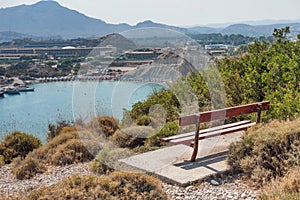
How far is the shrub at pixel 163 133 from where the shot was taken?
6.00m

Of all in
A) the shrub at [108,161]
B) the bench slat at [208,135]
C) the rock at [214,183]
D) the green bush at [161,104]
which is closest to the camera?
the rock at [214,183]

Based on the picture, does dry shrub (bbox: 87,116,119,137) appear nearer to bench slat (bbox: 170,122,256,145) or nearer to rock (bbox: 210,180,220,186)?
bench slat (bbox: 170,122,256,145)

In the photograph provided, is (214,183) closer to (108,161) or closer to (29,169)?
(108,161)

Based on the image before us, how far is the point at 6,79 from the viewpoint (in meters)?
43.1

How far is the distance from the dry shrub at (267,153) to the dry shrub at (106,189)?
4.14 feet

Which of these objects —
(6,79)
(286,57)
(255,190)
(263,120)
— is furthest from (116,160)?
(6,79)

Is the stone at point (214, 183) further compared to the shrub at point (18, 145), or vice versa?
the shrub at point (18, 145)

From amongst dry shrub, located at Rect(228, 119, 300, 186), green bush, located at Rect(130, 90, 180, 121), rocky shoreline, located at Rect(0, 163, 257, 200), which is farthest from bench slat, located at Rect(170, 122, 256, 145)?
green bush, located at Rect(130, 90, 180, 121)

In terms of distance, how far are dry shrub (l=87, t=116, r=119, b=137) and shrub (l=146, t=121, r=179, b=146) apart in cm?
117

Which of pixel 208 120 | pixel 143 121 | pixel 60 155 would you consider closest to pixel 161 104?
pixel 143 121

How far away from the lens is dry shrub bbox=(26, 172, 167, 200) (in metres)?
3.16

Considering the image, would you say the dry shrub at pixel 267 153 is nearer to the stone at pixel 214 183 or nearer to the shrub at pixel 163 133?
the stone at pixel 214 183

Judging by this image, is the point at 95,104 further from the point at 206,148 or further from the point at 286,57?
the point at 286,57

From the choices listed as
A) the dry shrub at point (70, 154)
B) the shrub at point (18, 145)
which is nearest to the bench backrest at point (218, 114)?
the dry shrub at point (70, 154)
